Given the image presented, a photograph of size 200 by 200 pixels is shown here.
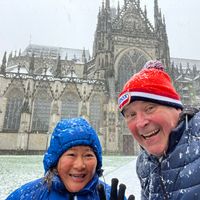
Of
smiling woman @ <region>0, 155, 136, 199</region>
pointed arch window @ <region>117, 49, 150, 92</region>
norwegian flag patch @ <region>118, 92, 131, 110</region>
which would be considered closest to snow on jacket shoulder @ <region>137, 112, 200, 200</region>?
norwegian flag patch @ <region>118, 92, 131, 110</region>

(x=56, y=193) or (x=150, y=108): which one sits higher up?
(x=150, y=108)

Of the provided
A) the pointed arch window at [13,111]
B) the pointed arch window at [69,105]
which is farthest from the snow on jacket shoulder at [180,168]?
the pointed arch window at [69,105]

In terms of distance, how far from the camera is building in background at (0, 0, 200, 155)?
27.4 meters

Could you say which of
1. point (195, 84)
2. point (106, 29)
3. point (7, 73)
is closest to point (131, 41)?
point (106, 29)

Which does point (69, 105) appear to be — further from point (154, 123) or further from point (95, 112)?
point (154, 123)

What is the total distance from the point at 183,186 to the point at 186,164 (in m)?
0.12

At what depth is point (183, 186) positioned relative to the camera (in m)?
1.23

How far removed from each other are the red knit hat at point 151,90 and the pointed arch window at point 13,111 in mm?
27778

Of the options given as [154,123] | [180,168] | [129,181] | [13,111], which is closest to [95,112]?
[13,111]

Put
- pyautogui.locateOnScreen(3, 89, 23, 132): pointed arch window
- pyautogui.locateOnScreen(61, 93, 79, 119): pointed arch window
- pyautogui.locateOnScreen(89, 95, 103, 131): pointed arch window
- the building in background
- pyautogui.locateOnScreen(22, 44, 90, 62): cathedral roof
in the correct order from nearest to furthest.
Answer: the building in background
pyautogui.locateOnScreen(3, 89, 23, 132): pointed arch window
pyautogui.locateOnScreen(89, 95, 103, 131): pointed arch window
pyautogui.locateOnScreen(61, 93, 79, 119): pointed arch window
pyautogui.locateOnScreen(22, 44, 90, 62): cathedral roof

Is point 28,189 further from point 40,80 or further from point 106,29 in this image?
point 106,29

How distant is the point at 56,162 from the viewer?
174 centimetres

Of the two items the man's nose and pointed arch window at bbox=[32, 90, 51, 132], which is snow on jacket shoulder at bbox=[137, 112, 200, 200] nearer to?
the man's nose

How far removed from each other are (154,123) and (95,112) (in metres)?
28.3
